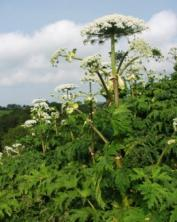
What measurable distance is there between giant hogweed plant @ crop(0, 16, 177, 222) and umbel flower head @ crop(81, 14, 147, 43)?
99 millimetres

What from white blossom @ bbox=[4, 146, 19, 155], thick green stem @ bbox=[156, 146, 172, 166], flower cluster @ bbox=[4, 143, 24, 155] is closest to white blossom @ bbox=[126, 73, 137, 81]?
thick green stem @ bbox=[156, 146, 172, 166]

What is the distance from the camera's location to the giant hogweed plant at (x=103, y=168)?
7.50 metres

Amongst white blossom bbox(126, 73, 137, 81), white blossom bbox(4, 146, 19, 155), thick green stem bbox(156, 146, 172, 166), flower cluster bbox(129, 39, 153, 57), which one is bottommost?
white blossom bbox(4, 146, 19, 155)

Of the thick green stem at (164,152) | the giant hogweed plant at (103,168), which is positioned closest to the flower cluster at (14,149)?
the giant hogweed plant at (103,168)

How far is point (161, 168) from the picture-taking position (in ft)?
25.1

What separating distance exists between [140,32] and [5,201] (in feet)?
12.5

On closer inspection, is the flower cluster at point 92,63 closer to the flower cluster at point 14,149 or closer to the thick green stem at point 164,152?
the thick green stem at point 164,152

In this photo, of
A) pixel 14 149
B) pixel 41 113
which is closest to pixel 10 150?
pixel 14 149

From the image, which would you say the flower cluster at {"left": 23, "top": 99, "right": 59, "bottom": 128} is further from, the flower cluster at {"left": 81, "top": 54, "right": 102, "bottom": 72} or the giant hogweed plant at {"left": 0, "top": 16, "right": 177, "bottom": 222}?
the flower cluster at {"left": 81, "top": 54, "right": 102, "bottom": 72}

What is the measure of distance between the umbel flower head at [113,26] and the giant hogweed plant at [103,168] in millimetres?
99

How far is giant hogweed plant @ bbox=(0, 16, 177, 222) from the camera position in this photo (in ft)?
24.6

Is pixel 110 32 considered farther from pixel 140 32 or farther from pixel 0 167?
pixel 0 167

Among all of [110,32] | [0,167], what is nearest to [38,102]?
[0,167]

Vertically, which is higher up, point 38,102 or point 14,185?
point 38,102
